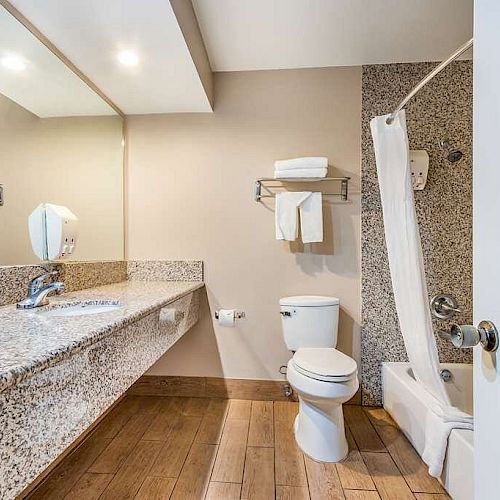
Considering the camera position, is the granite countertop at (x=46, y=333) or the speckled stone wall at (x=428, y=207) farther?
the speckled stone wall at (x=428, y=207)

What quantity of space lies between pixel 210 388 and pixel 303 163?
64.9 inches

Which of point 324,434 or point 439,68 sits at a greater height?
point 439,68

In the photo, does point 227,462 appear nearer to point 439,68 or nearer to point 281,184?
point 281,184

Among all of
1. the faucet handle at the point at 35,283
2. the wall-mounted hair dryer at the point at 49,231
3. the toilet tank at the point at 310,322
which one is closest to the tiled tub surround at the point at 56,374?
the faucet handle at the point at 35,283

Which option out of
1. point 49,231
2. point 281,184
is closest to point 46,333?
point 49,231

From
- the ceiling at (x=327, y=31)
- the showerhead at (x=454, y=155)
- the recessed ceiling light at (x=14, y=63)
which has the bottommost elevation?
the showerhead at (x=454, y=155)

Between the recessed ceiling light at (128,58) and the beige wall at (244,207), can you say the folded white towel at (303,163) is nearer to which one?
the beige wall at (244,207)

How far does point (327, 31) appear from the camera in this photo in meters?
1.97

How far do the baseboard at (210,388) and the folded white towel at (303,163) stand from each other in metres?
1.44

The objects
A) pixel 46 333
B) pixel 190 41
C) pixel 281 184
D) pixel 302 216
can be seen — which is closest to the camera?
pixel 46 333

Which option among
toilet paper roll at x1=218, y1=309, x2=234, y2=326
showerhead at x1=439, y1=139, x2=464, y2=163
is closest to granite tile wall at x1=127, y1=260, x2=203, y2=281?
toilet paper roll at x1=218, y1=309, x2=234, y2=326

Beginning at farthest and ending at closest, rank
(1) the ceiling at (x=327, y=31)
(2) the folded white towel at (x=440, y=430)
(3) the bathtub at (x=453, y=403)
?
(1) the ceiling at (x=327, y=31) → (2) the folded white towel at (x=440, y=430) → (3) the bathtub at (x=453, y=403)

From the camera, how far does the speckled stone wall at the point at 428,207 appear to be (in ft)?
7.29

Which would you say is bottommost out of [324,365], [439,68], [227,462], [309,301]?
[227,462]
